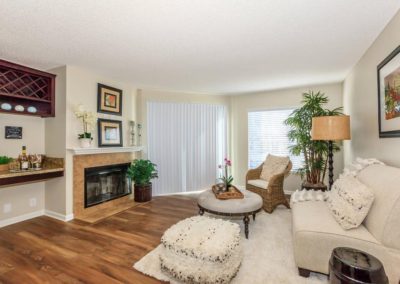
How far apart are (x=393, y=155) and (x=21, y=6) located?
3727 millimetres

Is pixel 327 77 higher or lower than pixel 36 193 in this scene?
higher

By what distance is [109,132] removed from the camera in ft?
13.2

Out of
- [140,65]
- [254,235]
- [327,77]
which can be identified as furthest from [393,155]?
[140,65]

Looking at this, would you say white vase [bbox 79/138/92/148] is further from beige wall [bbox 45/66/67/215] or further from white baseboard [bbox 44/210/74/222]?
white baseboard [bbox 44/210/74/222]

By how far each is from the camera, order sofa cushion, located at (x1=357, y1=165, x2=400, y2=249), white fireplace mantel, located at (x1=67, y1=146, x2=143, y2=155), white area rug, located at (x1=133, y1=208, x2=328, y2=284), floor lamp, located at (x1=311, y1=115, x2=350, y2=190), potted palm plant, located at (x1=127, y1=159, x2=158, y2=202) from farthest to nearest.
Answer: potted palm plant, located at (x1=127, y1=159, x2=158, y2=202) → white fireplace mantel, located at (x1=67, y1=146, x2=143, y2=155) → floor lamp, located at (x1=311, y1=115, x2=350, y2=190) → white area rug, located at (x1=133, y1=208, x2=328, y2=284) → sofa cushion, located at (x1=357, y1=165, x2=400, y2=249)

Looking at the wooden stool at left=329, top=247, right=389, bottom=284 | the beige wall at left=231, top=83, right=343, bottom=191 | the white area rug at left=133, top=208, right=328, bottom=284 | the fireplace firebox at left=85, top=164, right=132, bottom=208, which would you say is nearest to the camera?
the wooden stool at left=329, top=247, right=389, bottom=284

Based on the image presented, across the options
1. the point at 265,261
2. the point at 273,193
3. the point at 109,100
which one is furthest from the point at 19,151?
the point at 273,193

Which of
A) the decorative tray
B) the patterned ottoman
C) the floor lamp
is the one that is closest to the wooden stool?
the patterned ottoman

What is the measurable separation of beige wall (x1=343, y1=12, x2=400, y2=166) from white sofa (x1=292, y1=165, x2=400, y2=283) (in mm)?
418

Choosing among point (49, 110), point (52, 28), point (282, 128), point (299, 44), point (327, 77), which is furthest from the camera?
point (282, 128)

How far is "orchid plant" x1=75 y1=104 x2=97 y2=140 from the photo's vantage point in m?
3.40

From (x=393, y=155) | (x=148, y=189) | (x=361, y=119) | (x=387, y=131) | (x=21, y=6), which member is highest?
(x=21, y=6)

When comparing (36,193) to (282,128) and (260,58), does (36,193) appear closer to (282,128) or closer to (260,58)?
(260,58)

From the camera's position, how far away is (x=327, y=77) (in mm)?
3979
